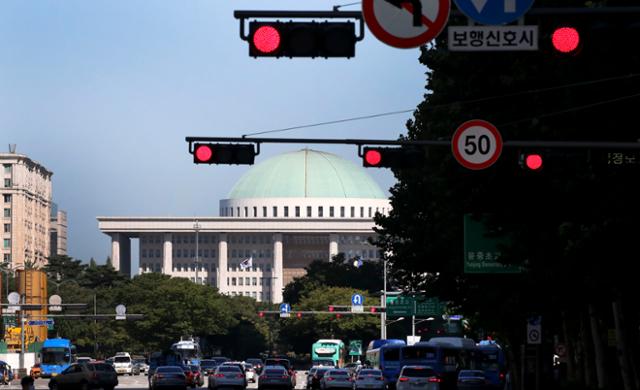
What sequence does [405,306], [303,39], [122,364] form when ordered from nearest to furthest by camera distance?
1. [303,39]
2. [405,306]
3. [122,364]

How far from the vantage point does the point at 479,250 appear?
51906 mm

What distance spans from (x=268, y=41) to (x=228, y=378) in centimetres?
5850

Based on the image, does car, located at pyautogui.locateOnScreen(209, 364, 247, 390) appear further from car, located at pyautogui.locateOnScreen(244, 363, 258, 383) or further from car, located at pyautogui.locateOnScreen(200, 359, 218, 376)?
car, located at pyautogui.locateOnScreen(200, 359, 218, 376)

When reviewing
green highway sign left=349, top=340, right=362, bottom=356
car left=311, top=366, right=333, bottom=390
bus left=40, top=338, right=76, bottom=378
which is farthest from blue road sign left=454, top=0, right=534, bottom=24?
green highway sign left=349, top=340, right=362, bottom=356

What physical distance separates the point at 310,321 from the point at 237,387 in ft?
310

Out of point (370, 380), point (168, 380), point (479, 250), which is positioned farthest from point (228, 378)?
point (479, 250)

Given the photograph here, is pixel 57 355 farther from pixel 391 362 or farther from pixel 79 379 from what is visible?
pixel 79 379

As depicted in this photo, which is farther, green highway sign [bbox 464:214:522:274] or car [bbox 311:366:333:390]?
car [bbox 311:366:333:390]

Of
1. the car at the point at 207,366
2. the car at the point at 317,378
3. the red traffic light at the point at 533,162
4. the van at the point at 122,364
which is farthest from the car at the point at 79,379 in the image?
the van at the point at 122,364

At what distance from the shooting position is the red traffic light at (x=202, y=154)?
30.1 meters

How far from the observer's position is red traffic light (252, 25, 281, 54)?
1738 cm

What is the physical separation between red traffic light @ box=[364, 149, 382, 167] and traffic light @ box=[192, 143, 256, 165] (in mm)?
2418

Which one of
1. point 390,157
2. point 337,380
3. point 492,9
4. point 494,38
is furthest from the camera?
point 337,380

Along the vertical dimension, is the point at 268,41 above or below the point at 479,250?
above
